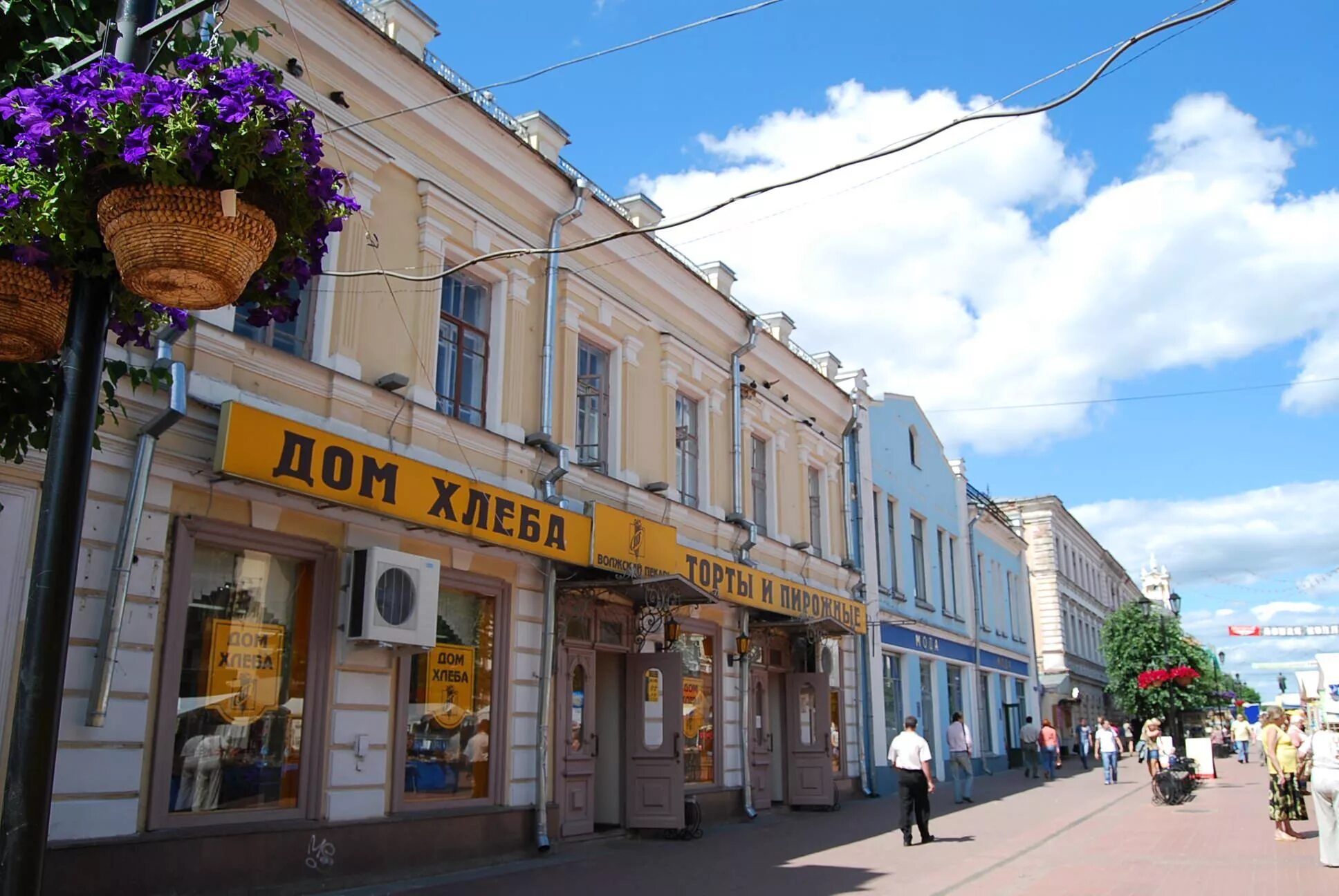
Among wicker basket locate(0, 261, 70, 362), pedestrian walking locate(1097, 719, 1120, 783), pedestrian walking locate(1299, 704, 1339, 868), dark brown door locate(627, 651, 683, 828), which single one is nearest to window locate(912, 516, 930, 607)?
pedestrian walking locate(1097, 719, 1120, 783)

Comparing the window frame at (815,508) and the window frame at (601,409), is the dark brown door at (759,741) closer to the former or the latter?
the window frame at (815,508)

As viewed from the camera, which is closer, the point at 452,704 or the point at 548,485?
the point at 452,704

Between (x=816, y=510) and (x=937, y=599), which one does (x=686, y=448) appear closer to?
(x=816, y=510)

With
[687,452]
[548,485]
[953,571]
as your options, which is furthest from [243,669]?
[953,571]

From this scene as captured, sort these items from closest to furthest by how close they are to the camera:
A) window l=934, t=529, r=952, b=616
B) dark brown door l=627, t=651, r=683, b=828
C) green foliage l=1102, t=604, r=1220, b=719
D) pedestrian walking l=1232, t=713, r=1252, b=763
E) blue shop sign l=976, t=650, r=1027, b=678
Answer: dark brown door l=627, t=651, r=683, b=828 < window l=934, t=529, r=952, b=616 < blue shop sign l=976, t=650, r=1027, b=678 < pedestrian walking l=1232, t=713, r=1252, b=763 < green foliage l=1102, t=604, r=1220, b=719

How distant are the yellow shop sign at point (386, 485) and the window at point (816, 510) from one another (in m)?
8.76

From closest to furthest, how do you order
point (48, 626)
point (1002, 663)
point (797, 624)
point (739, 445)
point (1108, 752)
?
point (48, 626)
point (739, 445)
point (797, 624)
point (1108, 752)
point (1002, 663)

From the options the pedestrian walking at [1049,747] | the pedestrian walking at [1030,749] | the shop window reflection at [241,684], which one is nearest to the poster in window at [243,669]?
the shop window reflection at [241,684]

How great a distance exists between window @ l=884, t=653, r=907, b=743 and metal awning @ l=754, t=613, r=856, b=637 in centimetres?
455

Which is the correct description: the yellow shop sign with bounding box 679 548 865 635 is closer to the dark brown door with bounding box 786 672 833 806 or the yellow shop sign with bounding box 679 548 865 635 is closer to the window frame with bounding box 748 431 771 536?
the window frame with bounding box 748 431 771 536

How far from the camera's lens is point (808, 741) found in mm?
17719

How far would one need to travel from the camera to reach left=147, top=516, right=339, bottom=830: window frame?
26.6ft

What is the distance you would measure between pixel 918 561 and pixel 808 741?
29.2ft

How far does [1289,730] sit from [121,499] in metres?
14.5
